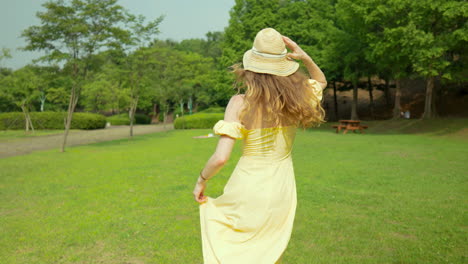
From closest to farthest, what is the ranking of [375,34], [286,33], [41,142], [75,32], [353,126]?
[75,32]
[41,142]
[375,34]
[353,126]
[286,33]

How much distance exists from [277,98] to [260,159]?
48 centimetres

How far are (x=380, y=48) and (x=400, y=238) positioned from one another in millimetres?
20799

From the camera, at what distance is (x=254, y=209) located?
2799mm

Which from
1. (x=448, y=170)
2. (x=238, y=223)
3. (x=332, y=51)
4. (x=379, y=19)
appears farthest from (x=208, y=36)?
(x=238, y=223)

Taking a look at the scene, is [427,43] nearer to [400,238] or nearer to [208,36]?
[400,238]

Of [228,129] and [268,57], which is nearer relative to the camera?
[228,129]

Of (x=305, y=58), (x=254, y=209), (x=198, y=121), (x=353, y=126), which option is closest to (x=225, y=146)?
(x=254, y=209)

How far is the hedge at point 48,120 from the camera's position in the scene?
37.3 meters

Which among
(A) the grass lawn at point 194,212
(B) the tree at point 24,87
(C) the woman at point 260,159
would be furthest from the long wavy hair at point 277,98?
(B) the tree at point 24,87

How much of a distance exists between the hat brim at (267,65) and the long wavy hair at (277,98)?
0.03 m

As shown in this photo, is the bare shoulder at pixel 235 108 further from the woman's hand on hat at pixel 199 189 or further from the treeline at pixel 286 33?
the treeline at pixel 286 33

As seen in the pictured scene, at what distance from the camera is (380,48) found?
23.8 meters

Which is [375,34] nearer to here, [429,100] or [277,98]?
[429,100]

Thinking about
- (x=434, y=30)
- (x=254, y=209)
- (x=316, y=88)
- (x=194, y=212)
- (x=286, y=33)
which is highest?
(x=286, y=33)
